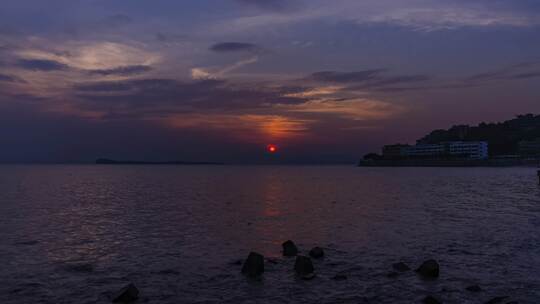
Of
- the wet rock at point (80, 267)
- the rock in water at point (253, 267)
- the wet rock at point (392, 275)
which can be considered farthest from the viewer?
the wet rock at point (80, 267)

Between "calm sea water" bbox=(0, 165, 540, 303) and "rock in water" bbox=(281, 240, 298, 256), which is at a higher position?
"rock in water" bbox=(281, 240, 298, 256)

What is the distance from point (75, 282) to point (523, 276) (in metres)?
23.6

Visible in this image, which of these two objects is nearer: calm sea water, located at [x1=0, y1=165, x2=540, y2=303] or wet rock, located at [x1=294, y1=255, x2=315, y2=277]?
calm sea water, located at [x1=0, y1=165, x2=540, y2=303]

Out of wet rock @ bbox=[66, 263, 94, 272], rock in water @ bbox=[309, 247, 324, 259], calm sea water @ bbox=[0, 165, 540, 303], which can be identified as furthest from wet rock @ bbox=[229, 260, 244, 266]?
wet rock @ bbox=[66, 263, 94, 272]

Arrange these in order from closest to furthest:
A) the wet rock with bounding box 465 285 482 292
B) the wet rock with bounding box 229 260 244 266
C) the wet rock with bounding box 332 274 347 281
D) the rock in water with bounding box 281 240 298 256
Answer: the wet rock with bounding box 465 285 482 292 → the wet rock with bounding box 332 274 347 281 → the wet rock with bounding box 229 260 244 266 → the rock in water with bounding box 281 240 298 256

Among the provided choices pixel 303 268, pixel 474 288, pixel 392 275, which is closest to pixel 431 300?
pixel 474 288

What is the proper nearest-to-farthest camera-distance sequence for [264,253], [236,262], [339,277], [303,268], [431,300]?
1. [431,300]
2. [339,277]
3. [303,268]
4. [236,262]
5. [264,253]

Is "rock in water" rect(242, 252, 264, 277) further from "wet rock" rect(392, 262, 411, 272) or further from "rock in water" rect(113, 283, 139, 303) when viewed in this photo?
"wet rock" rect(392, 262, 411, 272)

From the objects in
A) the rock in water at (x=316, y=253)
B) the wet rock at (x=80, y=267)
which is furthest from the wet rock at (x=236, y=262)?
the wet rock at (x=80, y=267)

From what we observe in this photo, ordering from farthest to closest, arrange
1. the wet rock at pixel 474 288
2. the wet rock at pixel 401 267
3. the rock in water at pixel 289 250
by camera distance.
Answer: the rock in water at pixel 289 250, the wet rock at pixel 401 267, the wet rock at pixel 474 288

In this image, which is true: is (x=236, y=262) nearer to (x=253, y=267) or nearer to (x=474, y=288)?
(x=253, y=267)

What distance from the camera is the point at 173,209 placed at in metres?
60.4

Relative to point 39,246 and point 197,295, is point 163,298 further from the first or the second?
point 39,246

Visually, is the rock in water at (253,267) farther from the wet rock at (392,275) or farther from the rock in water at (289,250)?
the wet rock at (392,275)
